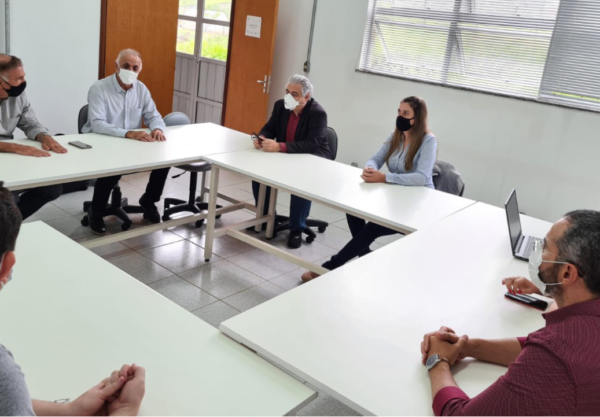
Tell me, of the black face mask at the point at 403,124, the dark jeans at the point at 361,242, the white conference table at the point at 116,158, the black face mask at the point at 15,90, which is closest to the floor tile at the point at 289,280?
the dark jeans at the point at 361,242

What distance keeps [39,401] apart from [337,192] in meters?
2.18

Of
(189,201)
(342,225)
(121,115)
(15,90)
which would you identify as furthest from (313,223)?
(15,90)

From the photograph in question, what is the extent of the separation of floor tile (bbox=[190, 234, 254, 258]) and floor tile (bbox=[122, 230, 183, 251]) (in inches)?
6.4

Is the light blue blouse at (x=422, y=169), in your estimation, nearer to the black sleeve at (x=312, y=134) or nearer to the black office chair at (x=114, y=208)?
the black sleeve at (x=312, y=134)

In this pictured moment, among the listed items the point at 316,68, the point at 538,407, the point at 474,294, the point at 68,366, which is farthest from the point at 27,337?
the point at 316,68

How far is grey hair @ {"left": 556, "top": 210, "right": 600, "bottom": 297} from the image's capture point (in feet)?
4.32

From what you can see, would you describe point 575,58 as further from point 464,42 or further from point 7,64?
point 7,64

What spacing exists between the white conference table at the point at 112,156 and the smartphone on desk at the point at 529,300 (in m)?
2.16

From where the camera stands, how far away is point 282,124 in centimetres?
417

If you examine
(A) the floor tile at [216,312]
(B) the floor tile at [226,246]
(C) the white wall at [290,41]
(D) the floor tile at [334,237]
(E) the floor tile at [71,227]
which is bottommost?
(A) the floor tile at [216,312]

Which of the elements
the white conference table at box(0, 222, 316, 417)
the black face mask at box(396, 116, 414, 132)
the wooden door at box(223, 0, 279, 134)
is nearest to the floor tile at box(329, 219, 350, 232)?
the black face mask at box(396, 116, 414, 132)

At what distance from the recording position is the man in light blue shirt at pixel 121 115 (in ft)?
12.7

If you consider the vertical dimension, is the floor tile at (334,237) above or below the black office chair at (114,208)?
below

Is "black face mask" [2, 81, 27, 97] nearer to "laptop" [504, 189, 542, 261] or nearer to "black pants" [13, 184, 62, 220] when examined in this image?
"black pants" [13, 184, 62, 220]
